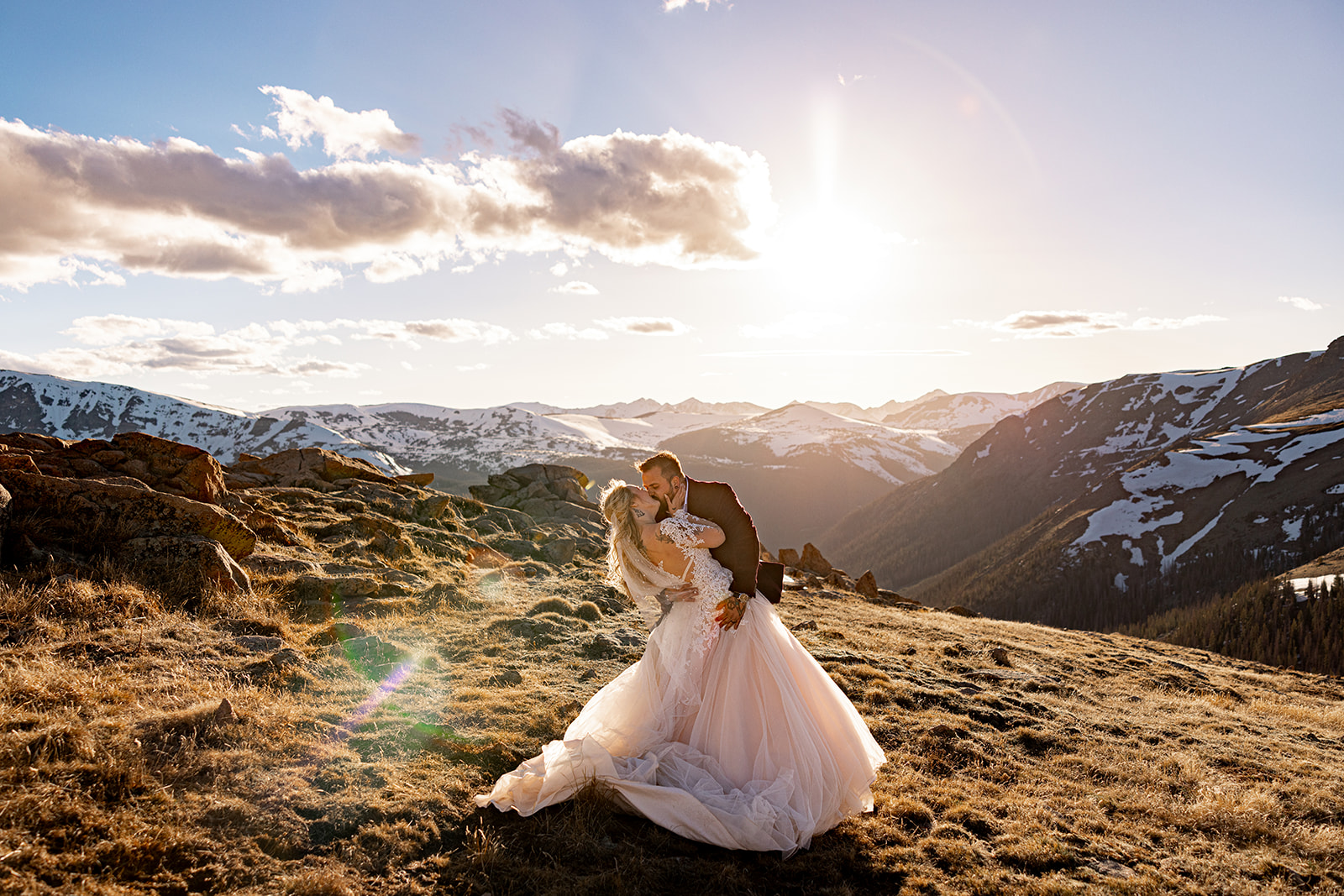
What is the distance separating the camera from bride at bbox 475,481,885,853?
5.78 meters

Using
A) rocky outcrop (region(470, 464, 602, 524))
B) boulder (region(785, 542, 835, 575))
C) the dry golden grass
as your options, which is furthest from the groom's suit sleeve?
boulder (region(785, 542, 835, 575))

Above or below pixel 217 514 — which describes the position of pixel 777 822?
below

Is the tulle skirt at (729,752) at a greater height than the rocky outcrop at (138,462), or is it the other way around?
the rocky outcrop at (138,462)

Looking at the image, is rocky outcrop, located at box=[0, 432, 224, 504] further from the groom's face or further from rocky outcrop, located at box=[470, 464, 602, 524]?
rocky outcrop, located at box=[470, 464, 602, 524]

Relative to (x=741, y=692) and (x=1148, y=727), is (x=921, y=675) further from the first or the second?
(x=741, y=692)

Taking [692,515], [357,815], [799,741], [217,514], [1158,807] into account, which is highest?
[692,515]

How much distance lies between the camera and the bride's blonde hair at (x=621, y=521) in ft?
20.9

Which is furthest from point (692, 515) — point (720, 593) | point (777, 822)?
point (777, 822)

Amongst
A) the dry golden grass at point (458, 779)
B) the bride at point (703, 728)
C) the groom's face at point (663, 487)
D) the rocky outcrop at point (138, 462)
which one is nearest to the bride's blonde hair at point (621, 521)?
the bride at point (703, 728)

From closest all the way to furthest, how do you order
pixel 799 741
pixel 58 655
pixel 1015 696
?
pixel 799 741
pixel 58 655
pixel 1015 696

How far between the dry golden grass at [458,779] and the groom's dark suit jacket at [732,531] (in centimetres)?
253

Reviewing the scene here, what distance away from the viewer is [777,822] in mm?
5688

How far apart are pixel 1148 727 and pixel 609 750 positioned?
410 inches

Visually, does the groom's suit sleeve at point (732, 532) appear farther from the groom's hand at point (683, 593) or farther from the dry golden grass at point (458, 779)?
the dry golden grass at point (458, 779)
